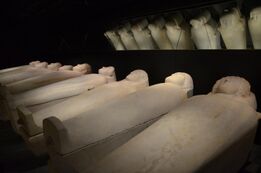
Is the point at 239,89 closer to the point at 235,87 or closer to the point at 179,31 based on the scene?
the point at 235,87

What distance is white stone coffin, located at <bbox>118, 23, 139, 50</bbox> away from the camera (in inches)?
127

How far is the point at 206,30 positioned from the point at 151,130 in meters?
1.20

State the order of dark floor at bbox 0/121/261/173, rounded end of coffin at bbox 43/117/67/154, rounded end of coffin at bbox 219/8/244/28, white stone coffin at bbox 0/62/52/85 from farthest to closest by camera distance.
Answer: white stone coffin at bbox 0/62/52/85, rounded end of coffin at bbox 219/8/244/28, dark floor at bbox 0/121/261/173, rounded end of coffin at bbox 43/117/67/154

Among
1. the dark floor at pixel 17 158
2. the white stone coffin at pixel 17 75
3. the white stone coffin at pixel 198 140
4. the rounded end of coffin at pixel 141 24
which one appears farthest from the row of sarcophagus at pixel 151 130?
the white stone coffin at pixel 17 75

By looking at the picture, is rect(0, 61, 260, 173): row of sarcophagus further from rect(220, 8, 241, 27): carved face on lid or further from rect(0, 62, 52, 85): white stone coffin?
rect(0, 62, 52, 85): white stone coffin

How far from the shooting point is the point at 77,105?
7.89ft

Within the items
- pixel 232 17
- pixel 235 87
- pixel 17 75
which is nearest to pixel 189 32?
pixel 232 17

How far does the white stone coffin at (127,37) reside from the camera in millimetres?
3236

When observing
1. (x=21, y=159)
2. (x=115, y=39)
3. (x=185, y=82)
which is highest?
(x=115, y=39)

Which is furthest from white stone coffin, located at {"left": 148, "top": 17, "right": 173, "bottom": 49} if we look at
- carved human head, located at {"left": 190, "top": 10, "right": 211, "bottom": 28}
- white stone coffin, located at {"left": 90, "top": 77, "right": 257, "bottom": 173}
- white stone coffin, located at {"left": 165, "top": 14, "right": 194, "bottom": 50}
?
white stone coffin, located at {"left": 90, "top": 77, "right": 257, "bottom": 173}

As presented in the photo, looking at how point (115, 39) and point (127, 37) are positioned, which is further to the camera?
point (115, 39)

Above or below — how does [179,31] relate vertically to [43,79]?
above

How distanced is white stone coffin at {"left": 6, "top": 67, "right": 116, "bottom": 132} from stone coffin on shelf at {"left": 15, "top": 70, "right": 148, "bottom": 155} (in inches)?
14.8

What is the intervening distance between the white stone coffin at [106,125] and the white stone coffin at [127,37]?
1058 mm
